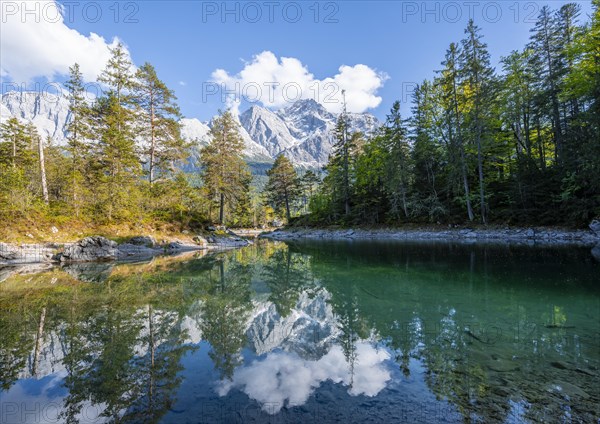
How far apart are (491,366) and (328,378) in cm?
270

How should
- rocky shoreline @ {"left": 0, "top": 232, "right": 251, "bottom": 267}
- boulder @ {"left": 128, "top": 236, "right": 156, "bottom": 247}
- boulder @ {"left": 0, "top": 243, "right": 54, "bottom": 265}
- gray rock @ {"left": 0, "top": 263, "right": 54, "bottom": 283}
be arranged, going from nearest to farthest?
gray rock @ {"left": 0, "top": 263, "right": 54, "bottom": 283}
boulder @ {"left": 0, "top": 243, "right": 54, "bottom": 265}
rocky shoreline @ {"left": 0, "top": 232, "right": 251, "bottom": 267}
boulder @ {"left": 128, "top": 236, "right": 156, "bottom": 247}

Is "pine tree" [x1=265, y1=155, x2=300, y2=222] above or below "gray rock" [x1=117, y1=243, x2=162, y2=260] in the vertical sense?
above

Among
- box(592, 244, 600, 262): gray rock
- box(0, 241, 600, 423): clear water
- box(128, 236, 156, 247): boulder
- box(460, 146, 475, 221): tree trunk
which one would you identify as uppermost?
box(460, 146, 475, 221): tree trunk

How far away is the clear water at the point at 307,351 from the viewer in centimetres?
385

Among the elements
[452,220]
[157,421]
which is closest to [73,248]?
[157,421]

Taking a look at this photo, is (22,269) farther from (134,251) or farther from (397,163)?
(397,163)

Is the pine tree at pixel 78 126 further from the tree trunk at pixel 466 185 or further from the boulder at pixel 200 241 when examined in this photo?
the tree trunk at pixel 466 185

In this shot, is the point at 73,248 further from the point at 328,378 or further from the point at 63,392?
the point at 328,378

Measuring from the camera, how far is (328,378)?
473 cm

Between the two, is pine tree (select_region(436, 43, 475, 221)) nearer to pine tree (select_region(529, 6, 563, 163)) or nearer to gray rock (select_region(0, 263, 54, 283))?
pine tree (select_region(529, 6, 563, 163))

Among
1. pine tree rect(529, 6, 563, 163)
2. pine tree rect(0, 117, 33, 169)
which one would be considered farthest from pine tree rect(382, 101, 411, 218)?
pine tree rect(0, 117, 33, 169)

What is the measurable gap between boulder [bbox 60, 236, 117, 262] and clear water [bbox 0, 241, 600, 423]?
29.3ft

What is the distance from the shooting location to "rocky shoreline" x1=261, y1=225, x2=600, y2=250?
70.5ft

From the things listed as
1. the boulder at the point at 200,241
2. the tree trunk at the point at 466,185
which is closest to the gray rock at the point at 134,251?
the boulder at the point at 200,241
